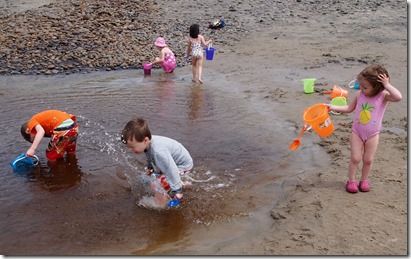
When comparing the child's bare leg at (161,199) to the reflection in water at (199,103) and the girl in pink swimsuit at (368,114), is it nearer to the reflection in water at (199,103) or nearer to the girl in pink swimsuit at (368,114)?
the girl in pink swimsuit at (368,114)

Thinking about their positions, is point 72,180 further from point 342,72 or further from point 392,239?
point 342,72

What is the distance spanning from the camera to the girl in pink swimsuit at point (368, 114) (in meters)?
4.20

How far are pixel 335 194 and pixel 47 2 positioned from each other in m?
14.7

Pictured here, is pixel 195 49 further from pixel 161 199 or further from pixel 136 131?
pixel 136 131

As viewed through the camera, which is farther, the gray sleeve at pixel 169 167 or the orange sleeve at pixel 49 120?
the orange sleeve at pixel 49 120

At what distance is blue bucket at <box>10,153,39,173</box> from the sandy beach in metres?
2.46

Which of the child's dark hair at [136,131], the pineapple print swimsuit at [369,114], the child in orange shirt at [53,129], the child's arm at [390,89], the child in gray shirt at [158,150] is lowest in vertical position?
the child in orange shirt at [53,129]

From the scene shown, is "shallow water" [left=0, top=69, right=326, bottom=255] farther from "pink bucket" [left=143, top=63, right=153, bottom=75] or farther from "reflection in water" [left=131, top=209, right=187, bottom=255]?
"pink bucket" [left=143, top=63, right=153, bottom=75]

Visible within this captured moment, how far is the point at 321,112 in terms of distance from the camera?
16.3ft

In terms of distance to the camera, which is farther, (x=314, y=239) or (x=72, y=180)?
(x=72, y=180)

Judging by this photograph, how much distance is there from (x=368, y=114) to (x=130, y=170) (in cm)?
275

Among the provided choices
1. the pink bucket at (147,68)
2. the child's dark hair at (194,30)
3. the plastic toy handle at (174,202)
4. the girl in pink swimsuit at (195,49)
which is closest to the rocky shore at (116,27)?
the pink bucket at (147,68)

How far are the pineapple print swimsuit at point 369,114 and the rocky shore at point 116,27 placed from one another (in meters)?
6.55

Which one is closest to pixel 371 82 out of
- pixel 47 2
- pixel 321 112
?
pixel 321 112
